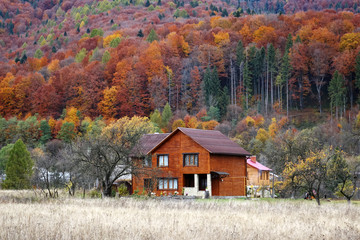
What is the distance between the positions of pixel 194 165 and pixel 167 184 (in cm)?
341

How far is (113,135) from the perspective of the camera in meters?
40.2

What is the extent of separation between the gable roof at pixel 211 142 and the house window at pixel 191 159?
156 centimetres

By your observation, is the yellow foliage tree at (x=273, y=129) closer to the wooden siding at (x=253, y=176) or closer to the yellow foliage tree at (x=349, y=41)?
the wooden siding at (x=253, y=176)

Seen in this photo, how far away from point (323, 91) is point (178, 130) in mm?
62060

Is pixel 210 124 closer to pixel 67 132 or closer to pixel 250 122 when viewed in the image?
pixel 250 122

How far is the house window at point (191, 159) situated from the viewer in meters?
48.6

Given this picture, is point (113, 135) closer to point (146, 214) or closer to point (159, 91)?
point (146, 214)

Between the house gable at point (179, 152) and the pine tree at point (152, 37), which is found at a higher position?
the pine tree at point (152, 37)

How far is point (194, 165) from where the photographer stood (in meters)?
48.7

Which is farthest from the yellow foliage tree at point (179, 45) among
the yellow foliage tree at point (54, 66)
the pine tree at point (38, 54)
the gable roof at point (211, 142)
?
the gable roof at point (211, 142)

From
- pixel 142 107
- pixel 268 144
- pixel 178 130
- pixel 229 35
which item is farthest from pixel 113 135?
pixel 229 35

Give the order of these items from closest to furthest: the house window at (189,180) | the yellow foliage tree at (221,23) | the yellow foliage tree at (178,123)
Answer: the house window at (189,180) → the yellow foliage tree at (178,123) → the yellow foliage tree at (221,23)

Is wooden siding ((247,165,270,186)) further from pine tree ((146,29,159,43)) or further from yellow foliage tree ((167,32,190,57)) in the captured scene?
pine tree ((146,29,159,43))

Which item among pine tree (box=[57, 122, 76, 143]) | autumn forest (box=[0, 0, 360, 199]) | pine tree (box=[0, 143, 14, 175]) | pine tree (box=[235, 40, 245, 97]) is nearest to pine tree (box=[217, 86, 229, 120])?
autumn forest (box=[0, 0, 360, 199])
